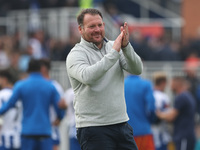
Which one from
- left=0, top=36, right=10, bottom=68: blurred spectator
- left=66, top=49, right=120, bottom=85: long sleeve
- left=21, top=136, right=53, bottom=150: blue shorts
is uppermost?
left=66, top=49, right=120, bottom=85: long sleeve

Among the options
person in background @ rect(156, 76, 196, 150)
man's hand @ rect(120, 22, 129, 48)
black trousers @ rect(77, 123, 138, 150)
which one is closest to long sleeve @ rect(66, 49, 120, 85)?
man's hand @ rect(120, 22, 129, 48)

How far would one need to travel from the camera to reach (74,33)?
18.6 metres

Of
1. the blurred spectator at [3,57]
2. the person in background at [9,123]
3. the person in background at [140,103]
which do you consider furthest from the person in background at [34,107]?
the blurred spectator at [3,57]

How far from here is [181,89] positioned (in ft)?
37.1

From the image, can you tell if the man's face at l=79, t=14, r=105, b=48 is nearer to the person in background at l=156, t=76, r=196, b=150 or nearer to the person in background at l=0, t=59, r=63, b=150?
the person in background at l=0, t=59, r=63, b=150

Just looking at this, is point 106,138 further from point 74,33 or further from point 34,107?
point 74,33

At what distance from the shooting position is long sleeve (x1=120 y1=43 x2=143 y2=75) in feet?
18.0

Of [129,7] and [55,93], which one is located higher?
[129,7]

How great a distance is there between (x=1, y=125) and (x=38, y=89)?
1.04 metres

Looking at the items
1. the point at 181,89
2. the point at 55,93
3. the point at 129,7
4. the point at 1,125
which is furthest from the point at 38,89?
the point at 129,7

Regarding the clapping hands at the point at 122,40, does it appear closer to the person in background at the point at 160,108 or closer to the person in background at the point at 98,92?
the person in background at the point at 98,92

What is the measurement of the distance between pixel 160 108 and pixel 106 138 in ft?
19.0

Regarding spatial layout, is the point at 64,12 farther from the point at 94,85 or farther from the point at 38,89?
the point at 94,85

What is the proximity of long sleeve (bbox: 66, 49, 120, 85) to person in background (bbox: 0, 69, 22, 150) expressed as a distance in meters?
4.38
